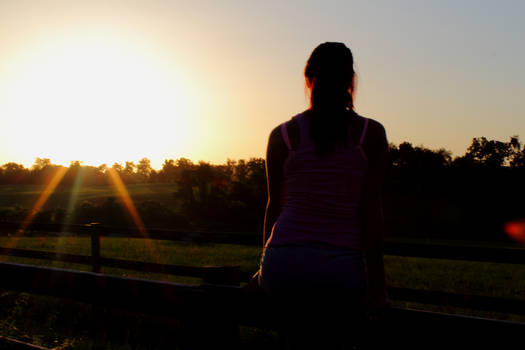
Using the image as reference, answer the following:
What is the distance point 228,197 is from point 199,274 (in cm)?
4470

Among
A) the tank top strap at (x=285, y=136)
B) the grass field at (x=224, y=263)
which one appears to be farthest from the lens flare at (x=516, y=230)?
the tank top strap at (x=285, y=136)

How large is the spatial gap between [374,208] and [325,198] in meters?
0.21

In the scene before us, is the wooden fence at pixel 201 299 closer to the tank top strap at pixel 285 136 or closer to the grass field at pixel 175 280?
the tank top strap at pixel 285 136

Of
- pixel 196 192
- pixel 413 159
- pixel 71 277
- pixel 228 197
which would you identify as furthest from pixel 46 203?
pixel 71 277

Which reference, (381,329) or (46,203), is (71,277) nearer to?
(381,329)

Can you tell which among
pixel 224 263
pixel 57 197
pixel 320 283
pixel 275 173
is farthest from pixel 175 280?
pixel 57 197

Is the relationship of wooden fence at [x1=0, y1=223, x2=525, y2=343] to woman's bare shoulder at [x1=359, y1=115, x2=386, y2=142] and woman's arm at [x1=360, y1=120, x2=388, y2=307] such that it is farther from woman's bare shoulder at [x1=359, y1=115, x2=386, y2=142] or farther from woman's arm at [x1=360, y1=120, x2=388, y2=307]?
woman's bare shoulder at [x1=359, y1=115, x2=386, y2=142]

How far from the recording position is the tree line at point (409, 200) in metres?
44.4

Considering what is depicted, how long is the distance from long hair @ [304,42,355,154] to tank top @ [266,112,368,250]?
0.09 m

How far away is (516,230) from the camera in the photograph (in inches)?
2040

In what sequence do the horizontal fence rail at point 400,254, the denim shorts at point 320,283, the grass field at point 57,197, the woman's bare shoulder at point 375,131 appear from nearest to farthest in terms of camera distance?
1. the denim shorts at point 320,283
2. the woman's bare shoulder at point 375,131
3. the horizontal fence rail at point 400,254
4. the grass field at point 57,197

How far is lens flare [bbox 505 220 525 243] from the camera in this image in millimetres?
48650

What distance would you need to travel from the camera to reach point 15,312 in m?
6.75

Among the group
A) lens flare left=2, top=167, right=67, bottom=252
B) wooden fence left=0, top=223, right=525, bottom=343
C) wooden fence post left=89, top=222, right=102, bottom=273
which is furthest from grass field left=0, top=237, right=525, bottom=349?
lens flare left=2, top=167, right=67, bottom=252
